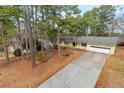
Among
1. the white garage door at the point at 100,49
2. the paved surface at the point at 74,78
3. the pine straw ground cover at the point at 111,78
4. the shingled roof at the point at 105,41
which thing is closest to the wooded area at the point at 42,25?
the paved surface at the point at 74,78

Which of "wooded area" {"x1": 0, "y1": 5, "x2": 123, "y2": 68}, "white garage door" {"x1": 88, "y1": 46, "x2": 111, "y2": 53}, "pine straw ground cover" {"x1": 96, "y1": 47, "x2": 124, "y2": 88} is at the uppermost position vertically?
"wooded area" {"x1": 0, "y1": 5, "x2": 123, "y2": 68}

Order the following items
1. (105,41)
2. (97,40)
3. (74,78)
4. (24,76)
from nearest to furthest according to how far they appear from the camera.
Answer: (74,78) → (24,76) → (105,41) → (97,40)

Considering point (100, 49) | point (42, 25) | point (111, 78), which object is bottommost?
point (111, 78)

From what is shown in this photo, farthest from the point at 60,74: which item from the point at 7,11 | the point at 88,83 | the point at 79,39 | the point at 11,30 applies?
the point at 79,39

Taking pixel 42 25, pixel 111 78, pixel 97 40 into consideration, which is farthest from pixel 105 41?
pixel 111 78

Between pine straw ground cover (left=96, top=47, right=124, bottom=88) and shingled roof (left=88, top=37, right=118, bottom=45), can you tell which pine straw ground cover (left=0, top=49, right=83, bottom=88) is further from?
shingled roof (left=88, top=37, right=118, bottom=45)

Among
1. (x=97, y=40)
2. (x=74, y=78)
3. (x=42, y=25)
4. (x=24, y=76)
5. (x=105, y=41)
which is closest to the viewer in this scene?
(x=74, y=78)

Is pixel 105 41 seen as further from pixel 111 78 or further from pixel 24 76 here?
pixel 24 76

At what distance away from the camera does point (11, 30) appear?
14109 mm

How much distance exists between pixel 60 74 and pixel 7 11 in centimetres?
720

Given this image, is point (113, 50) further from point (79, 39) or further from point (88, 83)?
point (88, 83)

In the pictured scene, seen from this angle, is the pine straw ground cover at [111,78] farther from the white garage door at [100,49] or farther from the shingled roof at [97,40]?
the shingled roof at [97,40]

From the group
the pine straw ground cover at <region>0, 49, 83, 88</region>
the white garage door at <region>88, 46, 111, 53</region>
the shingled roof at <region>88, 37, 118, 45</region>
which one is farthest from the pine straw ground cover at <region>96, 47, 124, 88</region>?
the shingled roof at <region>88, 37, 118, 45</region>

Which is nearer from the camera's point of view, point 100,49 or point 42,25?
point 42,25
